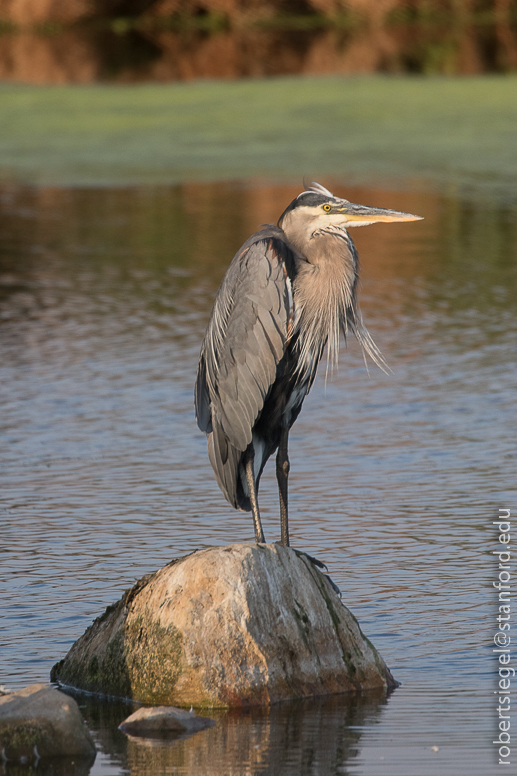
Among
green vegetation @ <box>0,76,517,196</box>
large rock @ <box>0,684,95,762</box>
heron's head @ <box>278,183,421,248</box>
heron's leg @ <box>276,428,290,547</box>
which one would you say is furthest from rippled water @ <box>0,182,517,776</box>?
green vegetation @ <box>0,76,517,196</box>

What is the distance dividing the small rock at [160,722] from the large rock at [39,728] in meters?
0.27

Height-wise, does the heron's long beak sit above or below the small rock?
above

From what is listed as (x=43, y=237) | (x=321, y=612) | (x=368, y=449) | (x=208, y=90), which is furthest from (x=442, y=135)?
(x=321, y=612)

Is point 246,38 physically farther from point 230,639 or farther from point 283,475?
point 230,639

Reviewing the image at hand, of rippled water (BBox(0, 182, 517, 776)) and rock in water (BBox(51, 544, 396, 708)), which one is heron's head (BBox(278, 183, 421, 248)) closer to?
rock in water (BBox(51, 544, 396, 708))

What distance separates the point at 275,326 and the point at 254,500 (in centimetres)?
71

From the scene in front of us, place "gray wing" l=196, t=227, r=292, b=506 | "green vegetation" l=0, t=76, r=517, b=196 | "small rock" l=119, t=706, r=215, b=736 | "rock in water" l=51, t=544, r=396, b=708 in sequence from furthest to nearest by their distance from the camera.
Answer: "green vegetation" l=0, t=76, r=517, b=196 < "gray wing" l=196, t=227, r=292, b=506 < "rock in water" l=51, t=544, r=396, b=708 < "small rock" l=119, t=706, r=215, b=736

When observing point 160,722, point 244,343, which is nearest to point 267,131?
point 244,343

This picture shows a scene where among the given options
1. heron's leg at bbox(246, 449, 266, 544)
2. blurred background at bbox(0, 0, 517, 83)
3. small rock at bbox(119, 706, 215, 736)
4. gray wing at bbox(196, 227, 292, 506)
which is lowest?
small rock at bbox(119, 706, 215, 736)

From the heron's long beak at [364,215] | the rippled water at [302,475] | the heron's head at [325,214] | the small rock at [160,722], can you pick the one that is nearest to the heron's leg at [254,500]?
the rippled water at [302,475]

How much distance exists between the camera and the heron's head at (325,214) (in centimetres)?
542

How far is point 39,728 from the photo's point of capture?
14.3 ft

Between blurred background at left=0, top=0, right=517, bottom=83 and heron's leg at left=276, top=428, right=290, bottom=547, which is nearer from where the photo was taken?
heron's leg at left=276, top=428, right=290, bottom=547

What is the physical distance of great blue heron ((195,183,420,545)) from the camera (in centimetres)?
537
